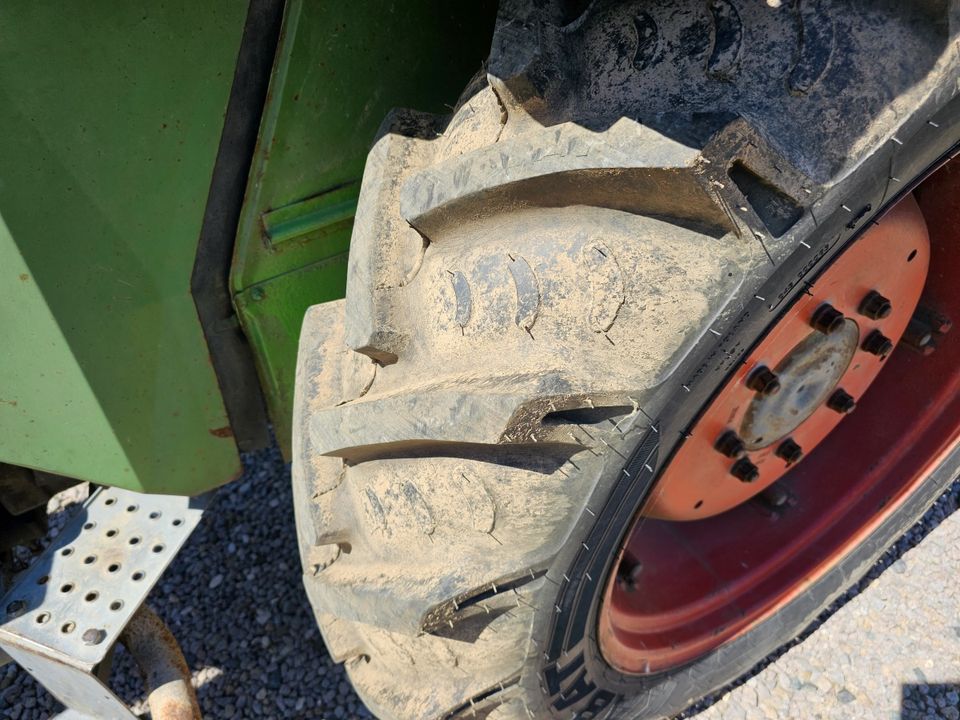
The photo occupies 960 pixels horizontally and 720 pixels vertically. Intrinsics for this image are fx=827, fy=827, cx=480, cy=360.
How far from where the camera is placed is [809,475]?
142cm

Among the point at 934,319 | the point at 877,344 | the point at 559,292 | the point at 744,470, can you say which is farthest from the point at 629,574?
the point at 559,292

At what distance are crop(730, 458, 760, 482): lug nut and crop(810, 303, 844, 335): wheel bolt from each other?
24cm

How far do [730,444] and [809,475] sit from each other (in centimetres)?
41

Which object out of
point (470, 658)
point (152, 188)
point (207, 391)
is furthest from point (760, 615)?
point (152, 188)

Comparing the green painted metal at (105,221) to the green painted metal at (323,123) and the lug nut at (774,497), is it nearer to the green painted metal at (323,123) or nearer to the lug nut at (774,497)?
the green painted metal at (323,123)

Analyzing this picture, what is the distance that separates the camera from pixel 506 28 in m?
0.71

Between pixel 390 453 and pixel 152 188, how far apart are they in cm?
37

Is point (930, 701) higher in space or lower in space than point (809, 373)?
lower

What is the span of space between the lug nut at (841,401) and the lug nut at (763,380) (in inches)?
9.5

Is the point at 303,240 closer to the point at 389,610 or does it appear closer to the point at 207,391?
the point at 207,391

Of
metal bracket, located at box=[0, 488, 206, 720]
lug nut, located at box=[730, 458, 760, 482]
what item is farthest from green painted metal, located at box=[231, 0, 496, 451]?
lug nut, located at box=[730, 458, 760, 482]

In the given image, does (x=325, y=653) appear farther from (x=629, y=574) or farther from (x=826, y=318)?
(x=826, y=318)

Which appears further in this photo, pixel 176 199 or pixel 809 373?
pixel 809 373

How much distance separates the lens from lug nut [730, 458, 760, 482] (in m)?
1.17
